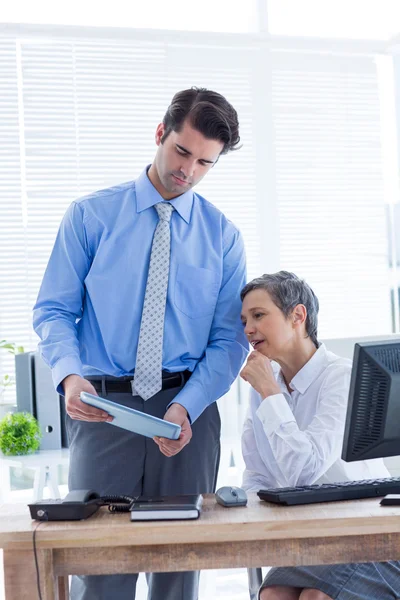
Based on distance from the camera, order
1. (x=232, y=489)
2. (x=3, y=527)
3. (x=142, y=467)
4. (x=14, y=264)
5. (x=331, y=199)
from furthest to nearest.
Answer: (x=331, y=199), (x=14, y=264), (x=142, y=467), (x=232, y=489), (x=3, y=527)

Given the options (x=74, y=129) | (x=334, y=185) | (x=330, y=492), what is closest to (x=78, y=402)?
(x=330, y=492)

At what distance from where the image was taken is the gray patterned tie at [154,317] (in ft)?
6.40

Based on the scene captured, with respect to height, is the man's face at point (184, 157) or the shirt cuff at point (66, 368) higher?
the man's face at point (184, 157)

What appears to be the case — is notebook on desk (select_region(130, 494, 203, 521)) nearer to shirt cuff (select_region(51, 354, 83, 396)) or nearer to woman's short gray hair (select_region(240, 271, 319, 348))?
shirt cuff (select_region(51, 354, 83, 396))

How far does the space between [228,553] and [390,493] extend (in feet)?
1.29

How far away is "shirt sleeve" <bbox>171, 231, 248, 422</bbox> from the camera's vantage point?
1.94 meters

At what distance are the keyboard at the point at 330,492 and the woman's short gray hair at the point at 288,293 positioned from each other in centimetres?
56

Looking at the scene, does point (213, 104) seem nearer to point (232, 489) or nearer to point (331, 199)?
point (232, 489)

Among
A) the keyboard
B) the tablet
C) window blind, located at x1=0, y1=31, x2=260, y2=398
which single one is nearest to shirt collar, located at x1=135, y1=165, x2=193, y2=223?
the tablet

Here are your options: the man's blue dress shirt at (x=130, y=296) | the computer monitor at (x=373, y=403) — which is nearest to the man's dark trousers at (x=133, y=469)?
the man's blue dress shirt at (x=130, y=296)

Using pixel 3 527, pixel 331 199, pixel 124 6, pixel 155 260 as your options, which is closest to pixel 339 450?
pixel 155 260

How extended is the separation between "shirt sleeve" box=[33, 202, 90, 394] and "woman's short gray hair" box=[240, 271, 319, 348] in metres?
0.44

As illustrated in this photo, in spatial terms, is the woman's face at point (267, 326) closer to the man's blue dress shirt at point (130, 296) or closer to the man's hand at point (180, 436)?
the man's blue dress shirt at point (130, 296)

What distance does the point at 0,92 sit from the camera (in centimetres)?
431
